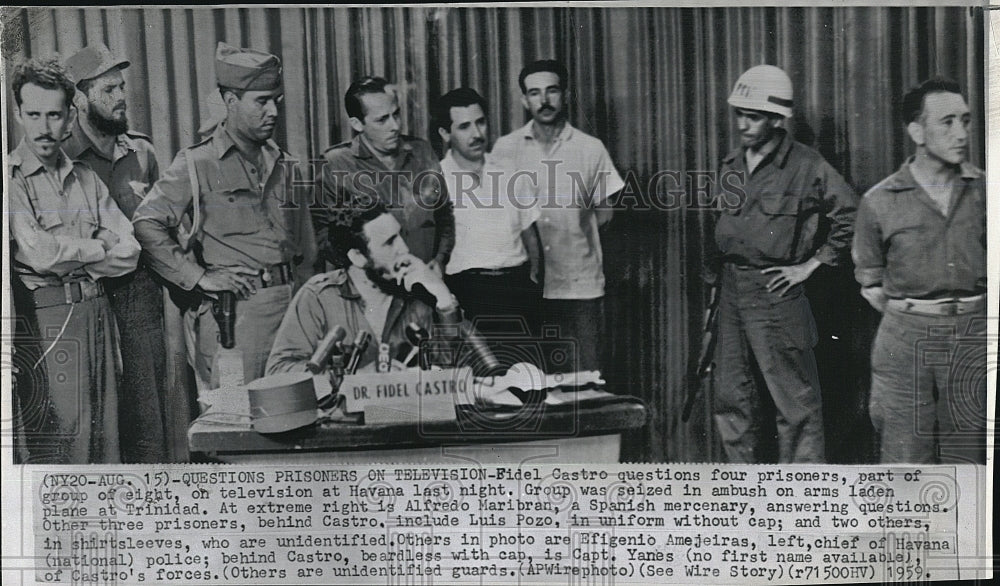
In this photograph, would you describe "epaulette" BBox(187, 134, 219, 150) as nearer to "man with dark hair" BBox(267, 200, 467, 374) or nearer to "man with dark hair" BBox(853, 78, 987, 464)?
"man with dark hair" BBox(267, 200, 467, 374)

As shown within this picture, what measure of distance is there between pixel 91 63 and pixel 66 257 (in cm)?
86

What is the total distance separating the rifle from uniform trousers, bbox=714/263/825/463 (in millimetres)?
27

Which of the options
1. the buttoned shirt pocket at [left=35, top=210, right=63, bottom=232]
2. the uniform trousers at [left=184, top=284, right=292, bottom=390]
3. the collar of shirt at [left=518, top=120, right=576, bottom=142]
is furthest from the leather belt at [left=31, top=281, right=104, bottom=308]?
the collar of shirt at [left=518, top=120, right=576, bottom=142]

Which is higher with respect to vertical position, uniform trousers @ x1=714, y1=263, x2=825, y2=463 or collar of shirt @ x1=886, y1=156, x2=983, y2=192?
collar of shirt @ x1=886, y1=156, x2=983, y2=192

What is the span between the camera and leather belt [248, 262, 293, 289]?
11.5ft

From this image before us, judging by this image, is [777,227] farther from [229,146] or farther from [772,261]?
[229,146]

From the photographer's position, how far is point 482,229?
11.5ft

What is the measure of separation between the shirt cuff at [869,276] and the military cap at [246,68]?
2691mm

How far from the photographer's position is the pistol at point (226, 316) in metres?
3.52

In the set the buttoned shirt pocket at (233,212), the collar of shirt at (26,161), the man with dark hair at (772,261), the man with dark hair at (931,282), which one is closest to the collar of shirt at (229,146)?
the buttoned shirt pocket at (233,212)

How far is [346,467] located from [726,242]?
6.39 ft

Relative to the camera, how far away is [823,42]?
137 inches

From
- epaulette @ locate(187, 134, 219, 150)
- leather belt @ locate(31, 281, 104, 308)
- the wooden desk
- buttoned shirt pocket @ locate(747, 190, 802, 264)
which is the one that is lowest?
the wooden desk

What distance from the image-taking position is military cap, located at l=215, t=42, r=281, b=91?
3486 millimetres
